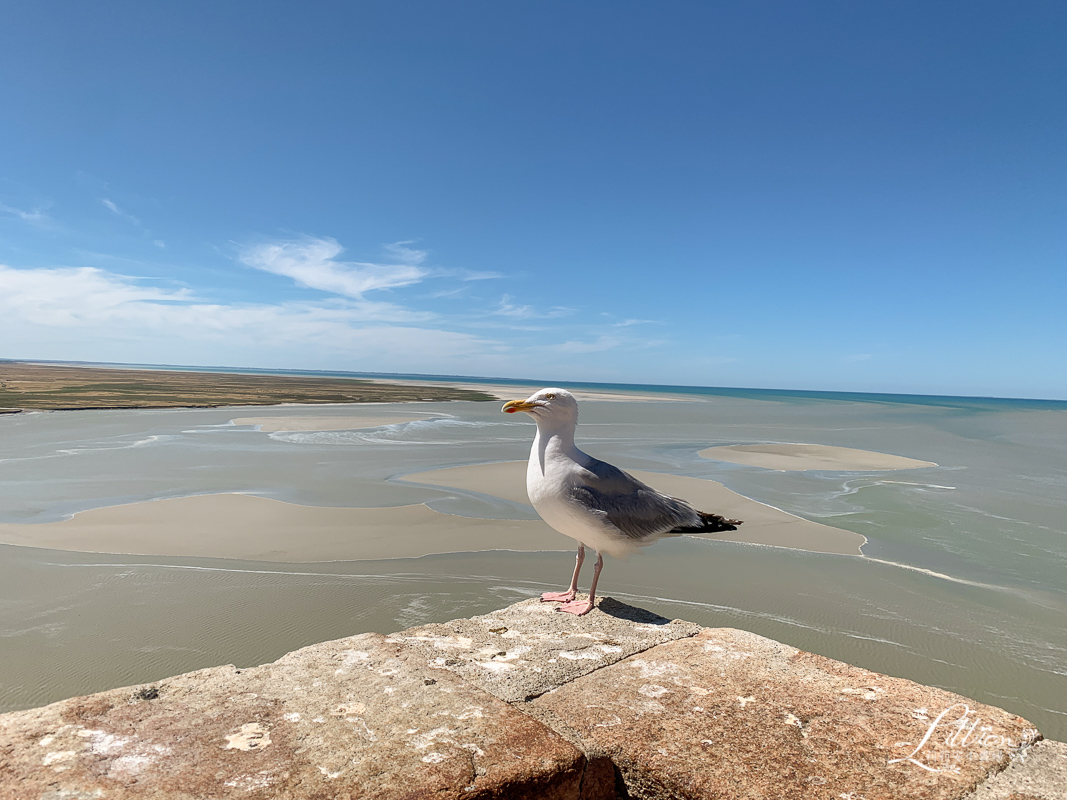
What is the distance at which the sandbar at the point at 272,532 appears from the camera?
767cm

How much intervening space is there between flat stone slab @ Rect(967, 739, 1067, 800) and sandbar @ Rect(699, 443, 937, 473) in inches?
553

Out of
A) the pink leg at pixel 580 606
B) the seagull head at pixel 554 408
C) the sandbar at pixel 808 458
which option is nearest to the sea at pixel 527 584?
the sandbar at pixel 808 458

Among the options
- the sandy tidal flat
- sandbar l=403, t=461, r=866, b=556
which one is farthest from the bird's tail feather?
the sandy tidal flat

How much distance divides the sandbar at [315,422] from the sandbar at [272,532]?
42.4 feet

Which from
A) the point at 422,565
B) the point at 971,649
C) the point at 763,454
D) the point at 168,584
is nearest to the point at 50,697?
the point at 168,584

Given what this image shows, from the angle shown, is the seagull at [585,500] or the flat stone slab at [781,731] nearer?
the flat stone slab at [781,731]

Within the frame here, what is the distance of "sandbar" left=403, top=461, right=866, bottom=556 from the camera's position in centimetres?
878

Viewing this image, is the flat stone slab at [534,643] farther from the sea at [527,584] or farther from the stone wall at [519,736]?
the sea at [527,584]

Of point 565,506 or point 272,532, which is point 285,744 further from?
point 272,532

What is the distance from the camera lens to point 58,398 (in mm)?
32219

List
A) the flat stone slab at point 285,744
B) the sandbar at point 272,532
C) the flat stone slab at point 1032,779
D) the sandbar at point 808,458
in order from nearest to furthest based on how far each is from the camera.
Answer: the flat stone slab at point 285,744
the flat stone slab at point 1032,779
the sandbar at point 272,532
the sandbar at point 808,458

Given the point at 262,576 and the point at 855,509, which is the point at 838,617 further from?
the point at 262,576

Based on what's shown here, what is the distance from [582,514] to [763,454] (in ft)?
53.7
